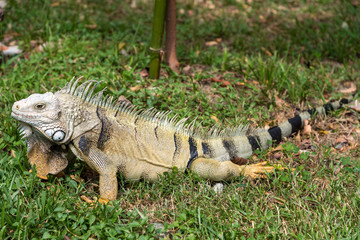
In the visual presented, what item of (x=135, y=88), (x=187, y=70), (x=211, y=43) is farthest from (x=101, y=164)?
(x=211, y=43)

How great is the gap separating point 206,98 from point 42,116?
2.00 meters

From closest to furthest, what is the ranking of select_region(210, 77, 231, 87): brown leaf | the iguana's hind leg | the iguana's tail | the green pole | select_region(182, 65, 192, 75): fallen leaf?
the iguana's hind leg, the iguana's tail, the green pole, select_region(210, 77, 231, 87): brown leaf, select_region(182, 65, 192, 75): fallen leaf

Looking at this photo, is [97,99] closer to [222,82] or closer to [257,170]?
[257,170]

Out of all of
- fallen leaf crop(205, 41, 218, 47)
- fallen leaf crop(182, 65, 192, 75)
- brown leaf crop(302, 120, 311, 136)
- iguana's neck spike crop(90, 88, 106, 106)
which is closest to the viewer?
iguana's neck spike crop(90, 88, 106, 106)

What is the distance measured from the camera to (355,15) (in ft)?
22.2

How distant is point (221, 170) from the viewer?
3.21 metres

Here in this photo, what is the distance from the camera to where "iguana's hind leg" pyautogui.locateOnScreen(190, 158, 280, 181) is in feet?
10.6

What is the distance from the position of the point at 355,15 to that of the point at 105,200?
19.1 feet

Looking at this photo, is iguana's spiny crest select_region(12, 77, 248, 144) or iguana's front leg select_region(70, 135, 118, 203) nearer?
iguana's spiny crest select_region(12, 77, 248, 144)

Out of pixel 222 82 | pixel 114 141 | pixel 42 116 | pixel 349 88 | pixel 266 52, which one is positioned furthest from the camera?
pixel 266 52

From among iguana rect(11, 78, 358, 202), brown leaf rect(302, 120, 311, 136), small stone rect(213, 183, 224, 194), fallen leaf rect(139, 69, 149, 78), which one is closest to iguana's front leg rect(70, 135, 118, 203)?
iguana rect(11, 78, 358, 202)

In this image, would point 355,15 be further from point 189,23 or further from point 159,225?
point 159,225

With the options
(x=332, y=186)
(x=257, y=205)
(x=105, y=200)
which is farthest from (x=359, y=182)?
(x=105, y=200)

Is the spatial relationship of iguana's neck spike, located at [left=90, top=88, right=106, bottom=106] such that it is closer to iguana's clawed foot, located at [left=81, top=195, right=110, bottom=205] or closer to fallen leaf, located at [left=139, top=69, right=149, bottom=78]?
iguana's clawed foot, located at [left=81, top=195, right=110, bottom=205]
